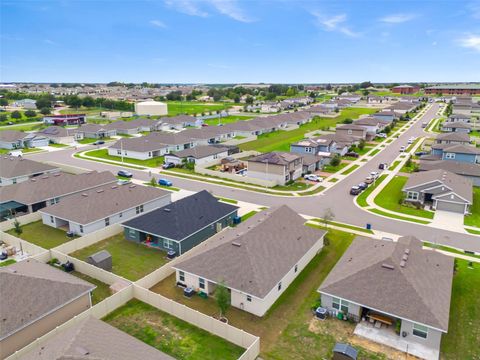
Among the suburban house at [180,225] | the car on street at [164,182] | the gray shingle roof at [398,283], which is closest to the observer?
the gray shingle roof at [398,283]

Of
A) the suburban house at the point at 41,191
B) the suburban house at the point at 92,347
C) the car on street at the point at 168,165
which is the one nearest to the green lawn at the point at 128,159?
the car on street at the point at 168,165

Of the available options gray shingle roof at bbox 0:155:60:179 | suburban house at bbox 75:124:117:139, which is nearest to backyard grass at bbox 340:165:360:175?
gray shingle roof at bbox 0:155:60:179

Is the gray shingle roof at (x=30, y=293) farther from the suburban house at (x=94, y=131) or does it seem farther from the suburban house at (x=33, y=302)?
the suburban house at (x=94, y=131)

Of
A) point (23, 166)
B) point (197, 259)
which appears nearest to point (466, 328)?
point (197, 259)

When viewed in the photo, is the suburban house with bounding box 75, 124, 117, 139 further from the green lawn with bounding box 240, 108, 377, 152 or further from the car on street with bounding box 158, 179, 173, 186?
the car on street with bounding box 158, 179, 173, 186

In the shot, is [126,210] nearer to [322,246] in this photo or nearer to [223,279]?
[223,279]

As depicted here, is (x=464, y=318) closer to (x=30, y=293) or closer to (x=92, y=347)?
(x=92, y=347)

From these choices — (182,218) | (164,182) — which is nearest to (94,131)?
(164,182)
